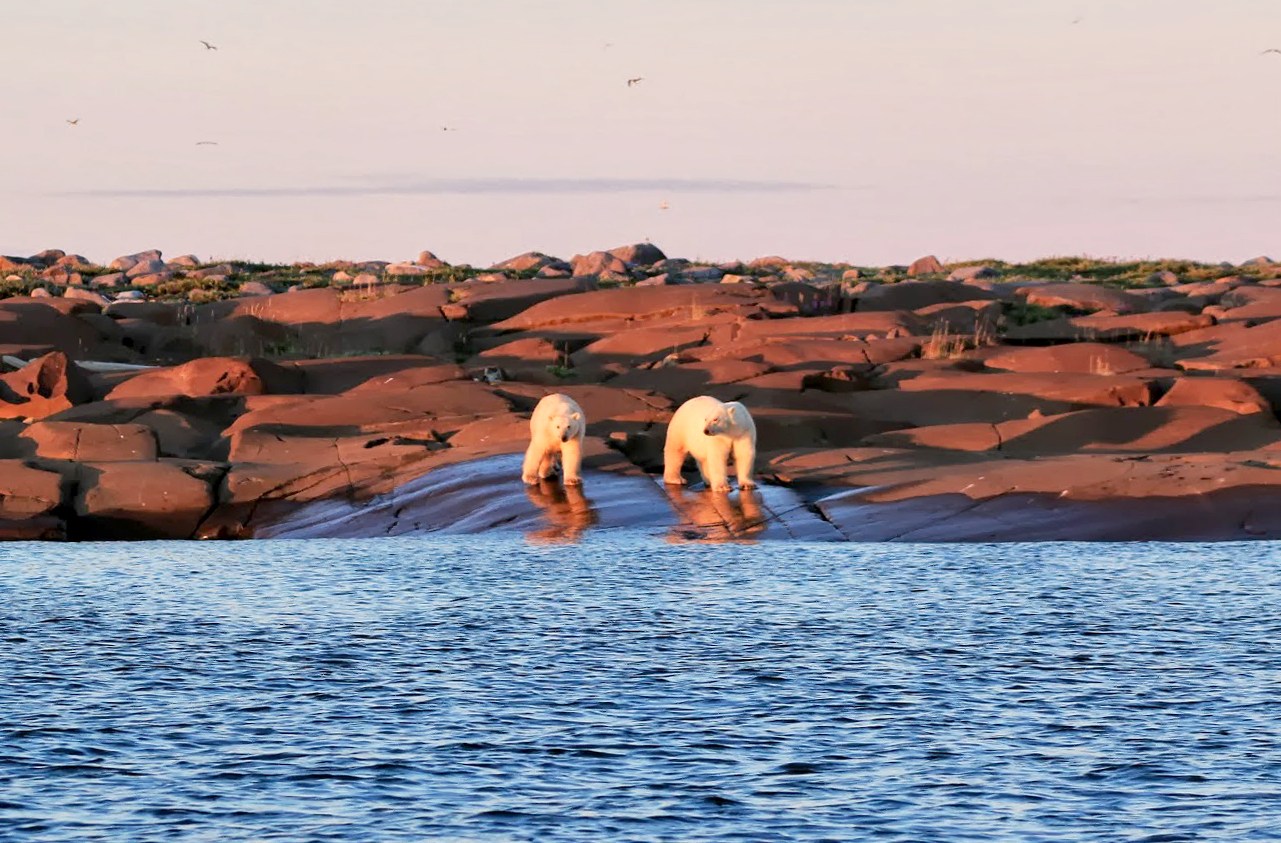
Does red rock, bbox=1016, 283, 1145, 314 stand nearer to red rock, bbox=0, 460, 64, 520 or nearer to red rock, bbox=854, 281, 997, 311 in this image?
red rock, bbox=854, 281, 997, 311

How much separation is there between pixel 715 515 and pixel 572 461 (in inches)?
96.3

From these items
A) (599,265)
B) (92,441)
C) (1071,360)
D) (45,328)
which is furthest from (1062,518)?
(599,265)

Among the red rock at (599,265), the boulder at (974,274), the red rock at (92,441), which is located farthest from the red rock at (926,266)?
the red rock at (92,441)

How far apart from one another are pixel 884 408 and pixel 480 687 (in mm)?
19799

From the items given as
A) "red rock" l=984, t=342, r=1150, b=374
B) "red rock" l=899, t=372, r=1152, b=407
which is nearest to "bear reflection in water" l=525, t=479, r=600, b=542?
"red rock" l=899, t=372, r=1152, b=407

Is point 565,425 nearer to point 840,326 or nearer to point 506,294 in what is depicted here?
point 840,326

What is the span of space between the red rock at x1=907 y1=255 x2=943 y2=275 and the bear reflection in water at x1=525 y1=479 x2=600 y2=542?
66.3 meters

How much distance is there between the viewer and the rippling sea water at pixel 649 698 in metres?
9.68

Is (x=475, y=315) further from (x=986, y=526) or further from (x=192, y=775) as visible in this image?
(x=192, y=775)

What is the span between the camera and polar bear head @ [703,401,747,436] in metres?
22.0

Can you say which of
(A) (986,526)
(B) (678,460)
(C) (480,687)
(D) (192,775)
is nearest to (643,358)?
(B) (678,460)

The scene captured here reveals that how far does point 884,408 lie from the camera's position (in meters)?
31.7

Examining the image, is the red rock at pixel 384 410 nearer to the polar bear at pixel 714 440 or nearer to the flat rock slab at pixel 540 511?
the flat rock slab at pixel 540 511

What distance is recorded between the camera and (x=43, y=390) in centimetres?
3309
